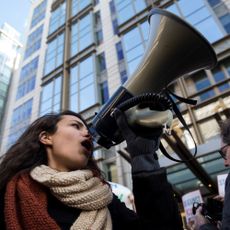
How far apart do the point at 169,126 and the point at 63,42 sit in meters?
14.8

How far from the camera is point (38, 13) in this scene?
2128 centimetres

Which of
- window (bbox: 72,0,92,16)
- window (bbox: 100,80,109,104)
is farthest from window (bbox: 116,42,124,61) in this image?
window (bbox: 72,0,92,16)

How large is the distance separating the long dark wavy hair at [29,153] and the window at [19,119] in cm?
1275

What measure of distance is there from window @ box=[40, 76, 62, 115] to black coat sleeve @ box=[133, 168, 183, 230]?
11290 mm

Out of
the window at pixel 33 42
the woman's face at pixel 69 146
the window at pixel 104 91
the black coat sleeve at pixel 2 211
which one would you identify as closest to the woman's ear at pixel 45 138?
the woman's face at pixel 69 146

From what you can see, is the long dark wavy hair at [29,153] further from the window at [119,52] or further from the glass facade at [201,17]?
the window at [119,52]

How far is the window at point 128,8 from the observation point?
11359mm

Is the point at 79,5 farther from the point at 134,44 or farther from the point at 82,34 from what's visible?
the point at 134,44

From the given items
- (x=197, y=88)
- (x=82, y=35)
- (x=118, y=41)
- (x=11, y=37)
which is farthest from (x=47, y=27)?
(x=197, y=88)

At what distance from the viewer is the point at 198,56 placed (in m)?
1.52

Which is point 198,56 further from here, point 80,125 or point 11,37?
point 11,37

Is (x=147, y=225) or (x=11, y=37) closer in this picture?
(x=147, y=225)

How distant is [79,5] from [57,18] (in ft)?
6.99

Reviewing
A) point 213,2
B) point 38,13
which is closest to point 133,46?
point 213,2
